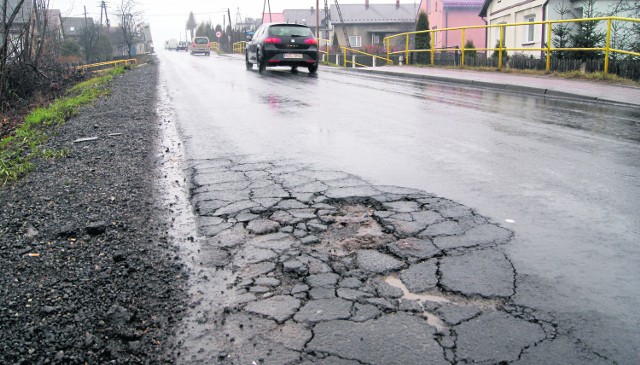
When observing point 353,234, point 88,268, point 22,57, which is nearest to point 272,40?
point 22,57

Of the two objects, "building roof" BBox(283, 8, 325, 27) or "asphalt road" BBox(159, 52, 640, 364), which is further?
"building roof" BBox(283, 8, 325, 27)

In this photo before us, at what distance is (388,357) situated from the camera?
2.39m

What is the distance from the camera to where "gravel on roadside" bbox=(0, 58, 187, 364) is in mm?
2520

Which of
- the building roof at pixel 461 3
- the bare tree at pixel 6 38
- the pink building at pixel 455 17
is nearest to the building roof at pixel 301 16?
the pink building at pixel 455 17

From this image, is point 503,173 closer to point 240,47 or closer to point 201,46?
point 240,47

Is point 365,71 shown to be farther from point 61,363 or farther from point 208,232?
point 61,363

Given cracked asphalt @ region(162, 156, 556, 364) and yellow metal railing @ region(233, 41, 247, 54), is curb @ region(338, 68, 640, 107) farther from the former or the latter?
yellow metal railing @ region(233, 41, 247, 54)

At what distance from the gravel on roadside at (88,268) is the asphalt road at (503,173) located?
46 centimetres

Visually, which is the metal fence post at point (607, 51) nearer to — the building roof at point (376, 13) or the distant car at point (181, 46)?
the building roof at point (376, 13)

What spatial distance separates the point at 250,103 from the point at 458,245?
8.03 meters

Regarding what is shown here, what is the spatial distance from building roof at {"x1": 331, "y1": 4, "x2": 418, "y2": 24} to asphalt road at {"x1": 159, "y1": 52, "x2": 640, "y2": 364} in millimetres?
58251

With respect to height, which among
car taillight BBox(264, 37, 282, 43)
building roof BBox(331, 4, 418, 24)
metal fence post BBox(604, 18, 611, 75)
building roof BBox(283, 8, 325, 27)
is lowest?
metal fence post BBox(604, 18, 611, 75)

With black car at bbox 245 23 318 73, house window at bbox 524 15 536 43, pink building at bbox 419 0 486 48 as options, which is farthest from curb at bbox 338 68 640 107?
pink building at bbox 419 0 486 48

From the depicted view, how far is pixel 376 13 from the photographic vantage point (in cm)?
6956
